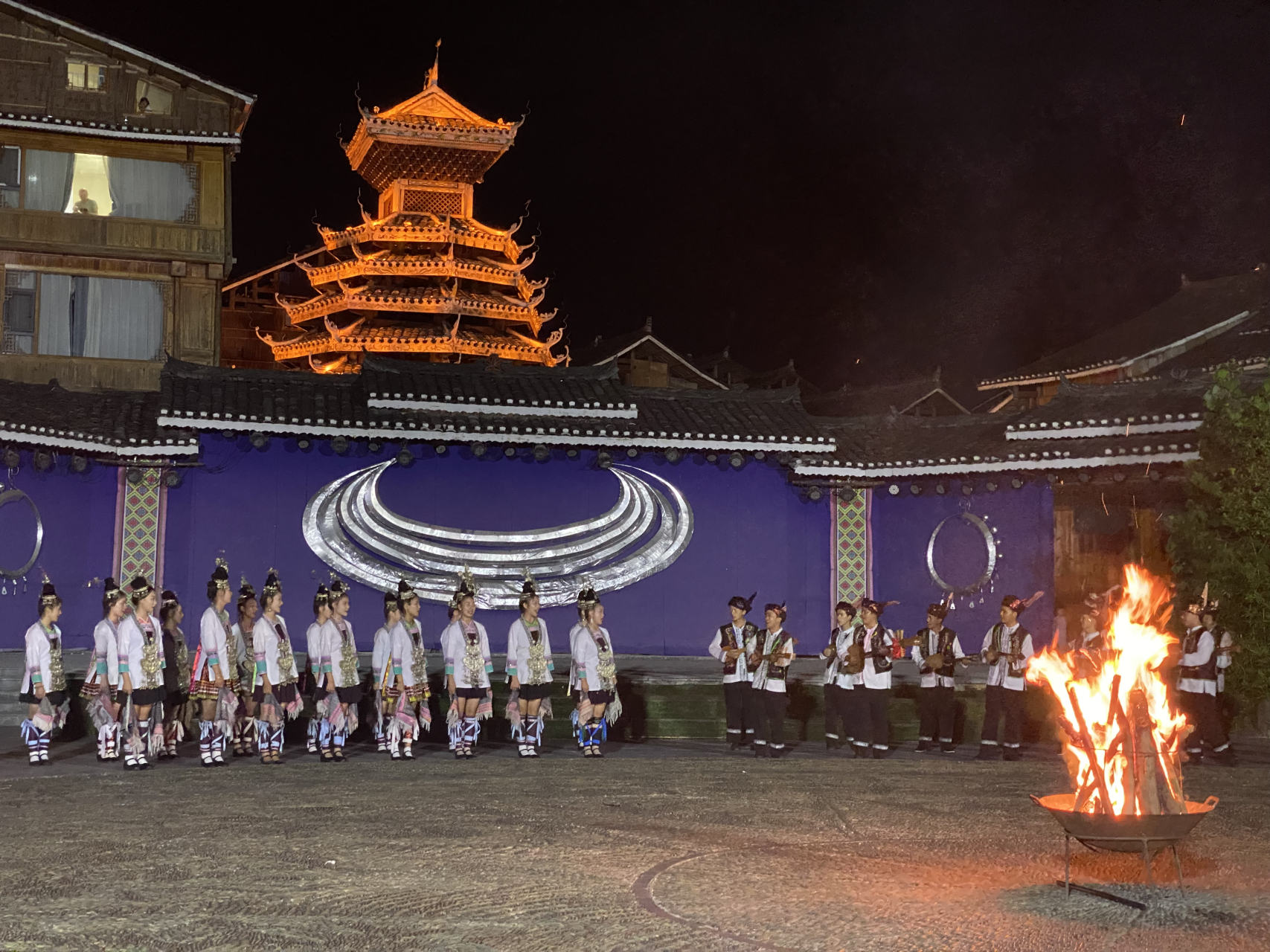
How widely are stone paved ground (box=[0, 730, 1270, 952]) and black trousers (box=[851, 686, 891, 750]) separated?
1493 millimetres

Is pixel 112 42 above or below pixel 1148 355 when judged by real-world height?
above

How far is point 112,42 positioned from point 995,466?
16296 mm

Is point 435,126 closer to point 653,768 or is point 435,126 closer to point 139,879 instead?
point 653,768

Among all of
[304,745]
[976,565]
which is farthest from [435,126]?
[304,745]

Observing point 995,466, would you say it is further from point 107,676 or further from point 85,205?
point 85,205

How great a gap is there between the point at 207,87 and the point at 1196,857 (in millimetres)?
21242

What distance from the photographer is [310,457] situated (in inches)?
728

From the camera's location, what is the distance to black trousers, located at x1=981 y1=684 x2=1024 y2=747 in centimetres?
1366

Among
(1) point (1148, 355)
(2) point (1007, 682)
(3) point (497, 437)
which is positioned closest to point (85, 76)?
(3) point (497, 437)

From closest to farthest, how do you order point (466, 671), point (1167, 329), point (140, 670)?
point (140, 670), point (466, 671), point (1167, 329)

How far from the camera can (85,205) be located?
23.6 m

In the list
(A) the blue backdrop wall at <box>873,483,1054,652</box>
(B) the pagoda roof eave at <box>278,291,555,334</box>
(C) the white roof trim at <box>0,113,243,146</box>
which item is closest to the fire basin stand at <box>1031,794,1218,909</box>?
(A) the blue backdrop wall at <box>873,483,1054,652</box>

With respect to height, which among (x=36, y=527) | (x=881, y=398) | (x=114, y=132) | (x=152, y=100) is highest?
(x=152, y=100)

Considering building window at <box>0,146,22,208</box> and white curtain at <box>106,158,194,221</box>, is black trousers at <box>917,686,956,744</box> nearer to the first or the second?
white curtain at <box>106,158,194,221</box>
